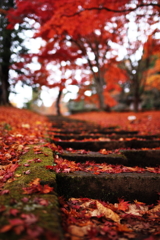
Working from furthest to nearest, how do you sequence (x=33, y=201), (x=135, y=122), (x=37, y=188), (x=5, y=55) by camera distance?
(x=5, y=55) < (x=135, y=122) < (x=37, y=188) < (x=33, y=201)

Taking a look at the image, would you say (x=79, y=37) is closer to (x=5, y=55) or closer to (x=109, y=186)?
(x=5, y=55)

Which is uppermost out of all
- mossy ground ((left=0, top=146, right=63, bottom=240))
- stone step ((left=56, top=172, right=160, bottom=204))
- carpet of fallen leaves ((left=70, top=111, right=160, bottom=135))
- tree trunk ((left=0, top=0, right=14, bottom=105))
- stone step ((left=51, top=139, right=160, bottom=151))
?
tree trunk ((left=0, top=0, right=14, bottom=105))

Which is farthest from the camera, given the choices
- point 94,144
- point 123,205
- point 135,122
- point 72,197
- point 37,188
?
point 135,122

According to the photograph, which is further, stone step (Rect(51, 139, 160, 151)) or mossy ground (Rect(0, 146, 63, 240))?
stone step (Rect(51, 139, 160, 151))

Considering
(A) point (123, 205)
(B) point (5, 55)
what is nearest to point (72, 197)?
(A) point (123, 205)

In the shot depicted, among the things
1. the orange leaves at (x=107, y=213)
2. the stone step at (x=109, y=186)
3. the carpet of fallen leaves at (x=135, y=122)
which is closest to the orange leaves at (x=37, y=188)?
the stone step at (x=109, y=186)

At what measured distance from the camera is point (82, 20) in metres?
9.42

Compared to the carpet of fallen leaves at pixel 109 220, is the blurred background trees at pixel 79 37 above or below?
above

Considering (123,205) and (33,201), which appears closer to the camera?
(33,201)

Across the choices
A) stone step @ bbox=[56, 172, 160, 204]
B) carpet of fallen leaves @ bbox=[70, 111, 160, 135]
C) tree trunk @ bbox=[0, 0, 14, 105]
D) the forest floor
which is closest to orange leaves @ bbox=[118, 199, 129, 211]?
the forest floor

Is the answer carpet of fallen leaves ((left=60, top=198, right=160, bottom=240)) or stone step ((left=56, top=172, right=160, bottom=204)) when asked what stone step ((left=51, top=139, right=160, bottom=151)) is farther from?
carpet of fallen leaves ((left=60, top=198, right=160, bottom=240))

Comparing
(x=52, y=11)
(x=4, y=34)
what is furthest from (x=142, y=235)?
(x=4, y=34)

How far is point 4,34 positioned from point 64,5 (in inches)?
261

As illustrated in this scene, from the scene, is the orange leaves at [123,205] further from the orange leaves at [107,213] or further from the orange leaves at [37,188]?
the orange leaves at [37,188]
